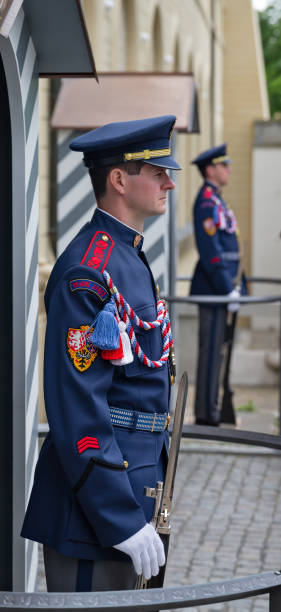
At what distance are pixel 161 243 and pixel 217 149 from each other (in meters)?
1.85

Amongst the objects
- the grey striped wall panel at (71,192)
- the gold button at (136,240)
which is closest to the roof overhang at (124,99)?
the grey striped wall panel at (71,192)

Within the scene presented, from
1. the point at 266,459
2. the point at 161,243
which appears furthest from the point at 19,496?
the point at 266,459

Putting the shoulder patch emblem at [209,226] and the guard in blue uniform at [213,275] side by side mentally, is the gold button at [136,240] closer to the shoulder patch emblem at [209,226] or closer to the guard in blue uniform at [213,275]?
the guard in blue uniform at [213,275]

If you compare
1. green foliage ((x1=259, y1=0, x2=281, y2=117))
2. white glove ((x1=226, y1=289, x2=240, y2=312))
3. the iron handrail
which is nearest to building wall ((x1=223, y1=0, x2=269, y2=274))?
green foliage ((x1=259, y1=0, x2=281, y2=117))

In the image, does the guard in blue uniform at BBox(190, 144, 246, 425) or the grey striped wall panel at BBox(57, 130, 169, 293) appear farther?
the guard in blue uniform at BBox(190, 144, 246, 425)

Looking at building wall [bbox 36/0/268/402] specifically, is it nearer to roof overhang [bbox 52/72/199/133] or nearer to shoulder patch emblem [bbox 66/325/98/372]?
roof overhang [bbox 52/72/199/133]

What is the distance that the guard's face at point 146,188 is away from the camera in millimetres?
3004

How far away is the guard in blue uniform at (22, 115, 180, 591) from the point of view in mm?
2742

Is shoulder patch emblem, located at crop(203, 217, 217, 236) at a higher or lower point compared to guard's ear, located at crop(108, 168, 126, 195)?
lower

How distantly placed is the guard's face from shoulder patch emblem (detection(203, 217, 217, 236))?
5.63m

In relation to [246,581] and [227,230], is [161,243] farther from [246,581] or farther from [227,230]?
[246,581]

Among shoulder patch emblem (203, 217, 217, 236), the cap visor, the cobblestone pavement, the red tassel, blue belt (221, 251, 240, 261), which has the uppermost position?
the cap visor

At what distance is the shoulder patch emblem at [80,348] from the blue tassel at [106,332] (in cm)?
3

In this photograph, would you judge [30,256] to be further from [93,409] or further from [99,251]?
[93,409]
